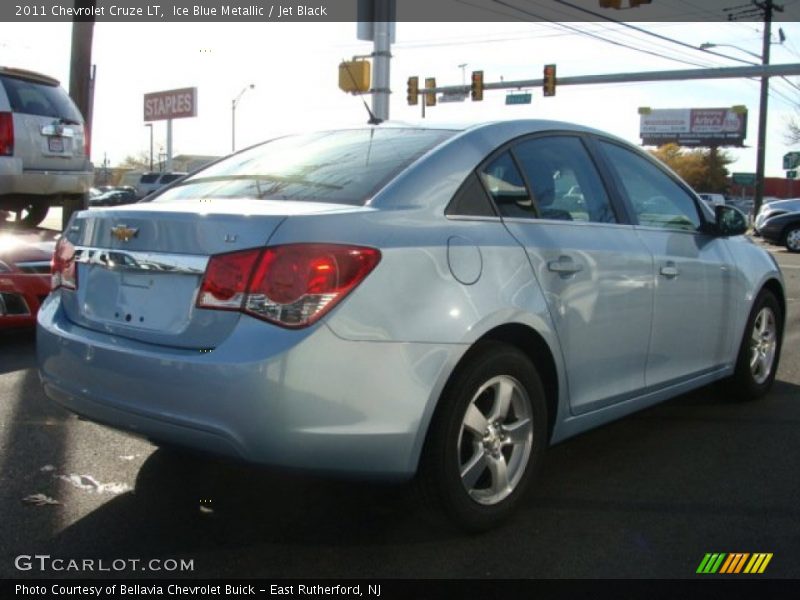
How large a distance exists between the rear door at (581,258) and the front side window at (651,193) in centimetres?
23

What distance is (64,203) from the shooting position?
10.7m

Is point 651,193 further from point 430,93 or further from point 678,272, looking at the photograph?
point 430,93

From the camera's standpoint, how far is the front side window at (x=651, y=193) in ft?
13.8

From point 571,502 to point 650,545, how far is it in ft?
1.56

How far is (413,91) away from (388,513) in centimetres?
2614

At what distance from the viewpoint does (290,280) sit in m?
2.73

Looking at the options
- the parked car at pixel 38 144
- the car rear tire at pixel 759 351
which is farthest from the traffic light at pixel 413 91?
the car rear tire at pixel 759 351

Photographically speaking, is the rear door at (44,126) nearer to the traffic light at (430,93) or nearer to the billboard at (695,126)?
the traffic light at (430,93)

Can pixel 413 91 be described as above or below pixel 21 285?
above

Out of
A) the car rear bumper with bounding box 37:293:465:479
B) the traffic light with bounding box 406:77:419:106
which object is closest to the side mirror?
the car rear bumper with bounding box 37:293:465:479

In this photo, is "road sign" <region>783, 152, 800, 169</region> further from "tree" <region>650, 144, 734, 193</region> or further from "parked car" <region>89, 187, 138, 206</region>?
"tree" <region>650, 144, 734, 193</region>

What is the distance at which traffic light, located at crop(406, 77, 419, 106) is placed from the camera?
92.9 ft

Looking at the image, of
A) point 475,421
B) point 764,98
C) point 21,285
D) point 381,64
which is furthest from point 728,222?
point 764,98
